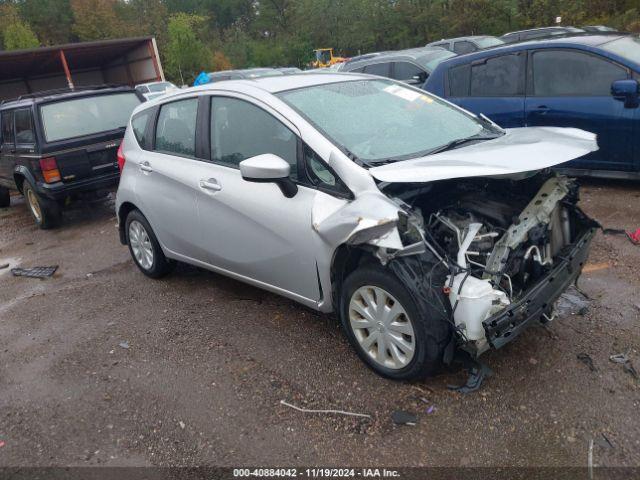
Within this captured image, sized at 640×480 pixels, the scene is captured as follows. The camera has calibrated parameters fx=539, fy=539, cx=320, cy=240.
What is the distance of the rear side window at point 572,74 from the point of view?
554cm

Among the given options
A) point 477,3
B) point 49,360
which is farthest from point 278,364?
point 477,3

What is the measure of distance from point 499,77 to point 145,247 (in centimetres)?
449

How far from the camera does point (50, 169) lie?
7.28 meters

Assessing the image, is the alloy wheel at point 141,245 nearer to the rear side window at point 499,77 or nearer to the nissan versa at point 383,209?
the nissan versa at point 383,209

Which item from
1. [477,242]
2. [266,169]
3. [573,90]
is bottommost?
[477,242]

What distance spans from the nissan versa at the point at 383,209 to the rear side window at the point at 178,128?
0.03 m

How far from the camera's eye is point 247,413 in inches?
123

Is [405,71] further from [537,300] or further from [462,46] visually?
[537,300]

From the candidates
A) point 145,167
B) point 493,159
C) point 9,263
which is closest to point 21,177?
point 9,263

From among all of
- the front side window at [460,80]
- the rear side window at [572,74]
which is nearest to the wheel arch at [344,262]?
the rear side window at [572,74]

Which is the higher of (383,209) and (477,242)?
(383,209)

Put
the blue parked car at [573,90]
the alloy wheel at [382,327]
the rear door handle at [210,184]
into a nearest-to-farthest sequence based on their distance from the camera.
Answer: the alloy wheel at [382,327], the rear door handle at [210,184], the blue parked car at [573,90]

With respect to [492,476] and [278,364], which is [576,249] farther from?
[278,364]

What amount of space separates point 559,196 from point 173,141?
299cm
